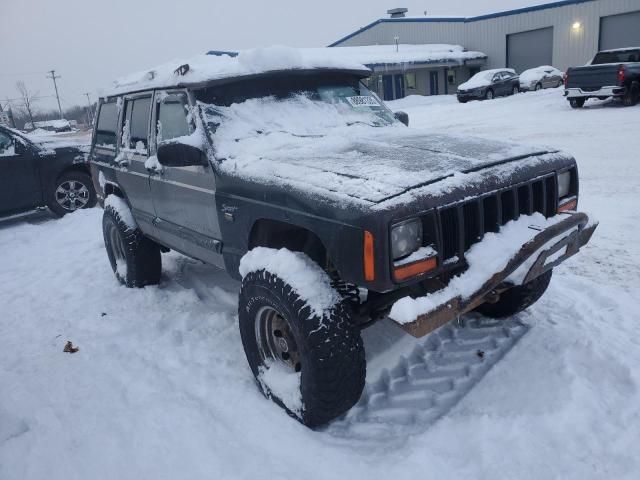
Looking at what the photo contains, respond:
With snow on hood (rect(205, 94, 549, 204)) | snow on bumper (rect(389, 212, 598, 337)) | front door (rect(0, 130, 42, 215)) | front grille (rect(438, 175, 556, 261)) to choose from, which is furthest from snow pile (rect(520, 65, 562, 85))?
snow on bumper (rect(389, 212, 598, 337))

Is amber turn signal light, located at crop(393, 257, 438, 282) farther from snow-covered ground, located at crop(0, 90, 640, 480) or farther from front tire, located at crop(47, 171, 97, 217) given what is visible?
front tire, located at crop(47, 171, 97, 217)

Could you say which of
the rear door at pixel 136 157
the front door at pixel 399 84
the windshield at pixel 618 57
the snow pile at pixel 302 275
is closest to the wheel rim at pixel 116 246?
the rear door at pixel 136 157

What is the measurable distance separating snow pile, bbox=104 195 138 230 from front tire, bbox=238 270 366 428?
226 centimetres

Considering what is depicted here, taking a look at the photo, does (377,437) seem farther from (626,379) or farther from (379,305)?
(626,379)

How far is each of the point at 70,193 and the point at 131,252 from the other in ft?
16.1

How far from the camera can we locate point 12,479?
2.51 m

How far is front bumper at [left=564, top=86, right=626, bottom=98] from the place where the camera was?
14467mm

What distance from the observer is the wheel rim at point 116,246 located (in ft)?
16.4

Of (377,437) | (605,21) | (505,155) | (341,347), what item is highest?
(605,21)

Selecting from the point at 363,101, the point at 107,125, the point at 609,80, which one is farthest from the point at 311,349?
the point at 609,80

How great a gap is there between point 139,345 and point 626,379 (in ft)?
10.6

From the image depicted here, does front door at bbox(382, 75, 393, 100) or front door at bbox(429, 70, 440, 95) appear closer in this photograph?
front door at bbox(382, 75, 393, 100)

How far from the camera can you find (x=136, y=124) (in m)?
4.42

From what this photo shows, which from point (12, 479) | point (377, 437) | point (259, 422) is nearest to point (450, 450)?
point (377, 437)
